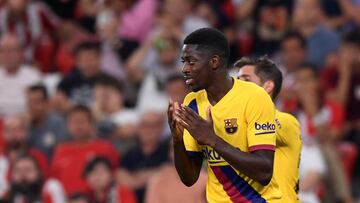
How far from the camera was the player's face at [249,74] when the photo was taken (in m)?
7.51

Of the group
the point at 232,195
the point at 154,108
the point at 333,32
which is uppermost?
the point at 333,32

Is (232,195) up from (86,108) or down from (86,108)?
down

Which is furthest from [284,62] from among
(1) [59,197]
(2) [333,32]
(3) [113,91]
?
(1) [59,197]

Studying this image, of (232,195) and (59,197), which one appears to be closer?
(232,195)

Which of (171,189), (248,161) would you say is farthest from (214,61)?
(171,189)

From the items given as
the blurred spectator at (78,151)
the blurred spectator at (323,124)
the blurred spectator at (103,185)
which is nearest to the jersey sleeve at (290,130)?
the blurred spectator at (103,185)

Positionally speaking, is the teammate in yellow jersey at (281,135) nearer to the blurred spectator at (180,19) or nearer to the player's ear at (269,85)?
the player's ear at (269,85)

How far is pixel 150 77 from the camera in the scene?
44.9 ft

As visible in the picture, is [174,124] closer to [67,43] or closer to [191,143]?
[191,143]

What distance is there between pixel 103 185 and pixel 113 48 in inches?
117

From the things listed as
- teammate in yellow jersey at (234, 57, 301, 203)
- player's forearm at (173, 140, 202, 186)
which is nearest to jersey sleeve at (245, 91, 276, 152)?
player's forearm at (173, 140, 202, 186)

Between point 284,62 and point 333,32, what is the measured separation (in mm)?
1059

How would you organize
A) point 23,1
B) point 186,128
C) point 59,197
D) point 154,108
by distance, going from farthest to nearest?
point 23,1 → point 154,108 → point 59,197 → point 186,128

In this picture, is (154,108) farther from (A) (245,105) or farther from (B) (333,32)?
(A) (245,105)
